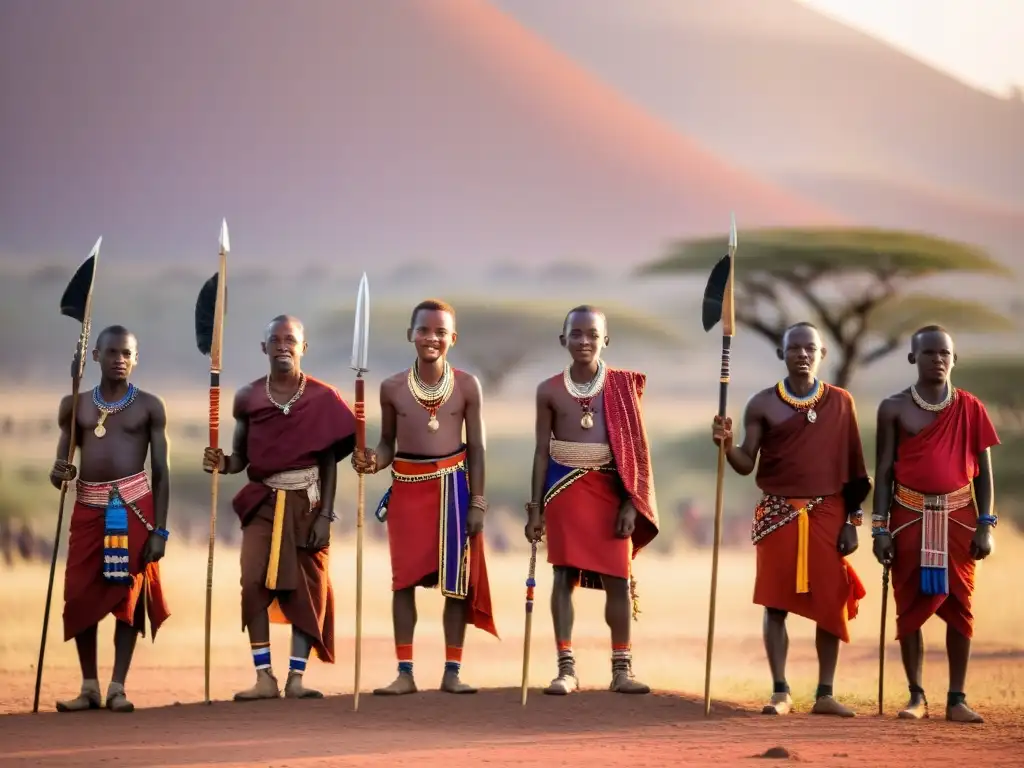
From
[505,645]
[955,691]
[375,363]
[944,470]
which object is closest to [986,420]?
[944,470]

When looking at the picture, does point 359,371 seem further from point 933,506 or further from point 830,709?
point 933,506

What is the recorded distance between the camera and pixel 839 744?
7.86 m

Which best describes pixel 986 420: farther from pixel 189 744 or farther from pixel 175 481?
pixel 175 481

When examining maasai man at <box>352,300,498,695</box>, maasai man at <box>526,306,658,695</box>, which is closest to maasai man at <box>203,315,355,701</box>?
maasai man at <box>352,300,498,695</box>

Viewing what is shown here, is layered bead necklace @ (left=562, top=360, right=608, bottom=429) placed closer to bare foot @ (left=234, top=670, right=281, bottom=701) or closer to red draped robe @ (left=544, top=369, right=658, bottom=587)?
red draped robe @ (left=544, top=369, right=658, bottom=587)

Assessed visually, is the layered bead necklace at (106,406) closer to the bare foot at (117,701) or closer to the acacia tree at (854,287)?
the bare foot at (117,701)

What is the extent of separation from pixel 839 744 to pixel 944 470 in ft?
6.03

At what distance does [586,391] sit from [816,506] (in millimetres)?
1432

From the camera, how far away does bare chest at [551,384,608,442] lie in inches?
357

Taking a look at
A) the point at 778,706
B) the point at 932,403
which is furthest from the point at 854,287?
the point at 778,706

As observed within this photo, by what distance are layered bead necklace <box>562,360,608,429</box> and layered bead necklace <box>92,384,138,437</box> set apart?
8.00 ft

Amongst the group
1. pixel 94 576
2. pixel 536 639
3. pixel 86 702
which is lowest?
pixel 536 639

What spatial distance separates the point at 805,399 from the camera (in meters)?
9.03

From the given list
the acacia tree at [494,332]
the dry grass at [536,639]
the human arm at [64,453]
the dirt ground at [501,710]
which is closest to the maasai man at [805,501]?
the dirt ground at [501,710]
